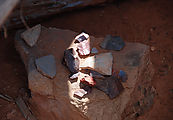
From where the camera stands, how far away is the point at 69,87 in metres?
3.31

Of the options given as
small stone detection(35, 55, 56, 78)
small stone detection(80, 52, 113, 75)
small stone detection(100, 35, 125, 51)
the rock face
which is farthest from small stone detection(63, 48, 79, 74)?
the rock face

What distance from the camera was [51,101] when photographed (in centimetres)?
333

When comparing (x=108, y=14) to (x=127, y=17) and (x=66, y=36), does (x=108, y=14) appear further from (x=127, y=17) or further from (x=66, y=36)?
(x=66, y=36)

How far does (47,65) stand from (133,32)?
6.43 feet

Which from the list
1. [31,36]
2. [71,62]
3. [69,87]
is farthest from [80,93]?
[31,36]

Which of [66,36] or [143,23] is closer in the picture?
[66,36]

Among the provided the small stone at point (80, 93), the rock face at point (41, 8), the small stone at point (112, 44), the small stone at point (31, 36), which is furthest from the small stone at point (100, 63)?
the rock face at point (41, 8)

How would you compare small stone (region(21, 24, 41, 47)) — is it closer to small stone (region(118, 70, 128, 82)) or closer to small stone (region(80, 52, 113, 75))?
small stone (region(80, 52, 113, 75))

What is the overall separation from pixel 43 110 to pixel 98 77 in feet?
2.80

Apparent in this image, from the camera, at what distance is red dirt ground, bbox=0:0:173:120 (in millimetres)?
3807

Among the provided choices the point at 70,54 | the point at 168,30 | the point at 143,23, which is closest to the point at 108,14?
the point at 143,23

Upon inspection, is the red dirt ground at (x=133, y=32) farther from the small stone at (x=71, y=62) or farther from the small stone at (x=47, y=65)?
the small stone at (x=71, y=62)

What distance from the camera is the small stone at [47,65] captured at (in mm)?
3391

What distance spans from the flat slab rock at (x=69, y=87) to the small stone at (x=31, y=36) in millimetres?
67
